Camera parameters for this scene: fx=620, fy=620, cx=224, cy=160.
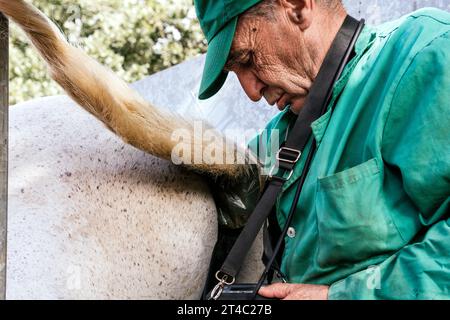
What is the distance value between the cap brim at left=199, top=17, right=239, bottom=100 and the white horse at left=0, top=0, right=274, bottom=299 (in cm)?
14

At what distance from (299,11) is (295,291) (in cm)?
55

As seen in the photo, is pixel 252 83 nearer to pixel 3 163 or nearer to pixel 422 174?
pixel 422 174

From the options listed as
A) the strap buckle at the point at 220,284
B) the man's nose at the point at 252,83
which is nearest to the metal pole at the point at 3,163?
the strap buckle at the point at 220,284

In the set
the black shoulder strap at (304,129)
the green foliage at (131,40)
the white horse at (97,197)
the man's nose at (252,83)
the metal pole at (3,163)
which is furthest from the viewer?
the green foliage at (131,40)

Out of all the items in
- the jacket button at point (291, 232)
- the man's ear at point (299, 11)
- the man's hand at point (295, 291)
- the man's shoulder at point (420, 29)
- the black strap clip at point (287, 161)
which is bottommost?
the man's hand at point (295, 291)

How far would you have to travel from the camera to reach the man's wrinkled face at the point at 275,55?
4.15 feet

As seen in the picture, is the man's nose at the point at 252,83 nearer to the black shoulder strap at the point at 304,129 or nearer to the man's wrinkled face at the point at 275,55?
the man's wrinkled face at the point at 275,55

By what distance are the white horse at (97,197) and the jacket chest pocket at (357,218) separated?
0.24 meters

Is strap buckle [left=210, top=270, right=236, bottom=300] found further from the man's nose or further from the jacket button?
the man's nose

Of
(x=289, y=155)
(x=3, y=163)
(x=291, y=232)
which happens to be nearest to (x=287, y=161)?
(x=289, y=155)

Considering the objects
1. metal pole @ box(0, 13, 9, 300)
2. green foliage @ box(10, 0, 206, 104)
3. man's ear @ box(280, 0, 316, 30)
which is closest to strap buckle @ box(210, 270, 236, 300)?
metal pole @ box(0, 13, 9, 300)

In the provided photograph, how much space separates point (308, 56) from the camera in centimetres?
129

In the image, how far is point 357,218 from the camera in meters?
1.09
